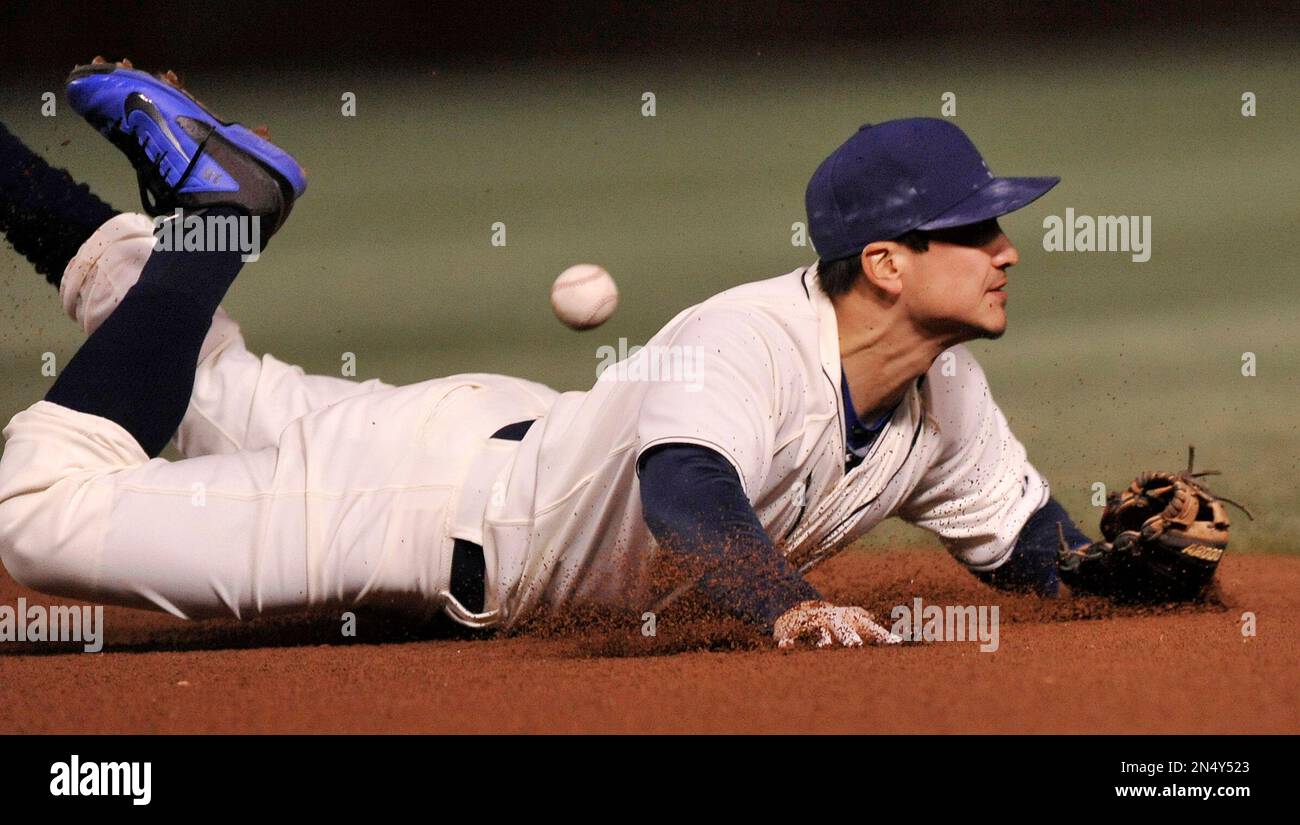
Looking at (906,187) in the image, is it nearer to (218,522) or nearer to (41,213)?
(218,522)

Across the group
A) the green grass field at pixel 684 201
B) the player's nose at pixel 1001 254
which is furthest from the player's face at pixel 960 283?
the green grass field at pixel 684 201

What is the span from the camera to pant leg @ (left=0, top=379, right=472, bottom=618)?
263cm

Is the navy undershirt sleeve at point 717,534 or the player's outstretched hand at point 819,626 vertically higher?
the navy undershirt sleeve at point 717,534

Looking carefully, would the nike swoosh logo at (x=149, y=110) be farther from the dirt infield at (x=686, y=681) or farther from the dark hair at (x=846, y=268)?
the dark hair at (x=846, y=268)

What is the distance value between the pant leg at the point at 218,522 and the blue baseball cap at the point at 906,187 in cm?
78

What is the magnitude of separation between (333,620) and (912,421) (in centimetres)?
122

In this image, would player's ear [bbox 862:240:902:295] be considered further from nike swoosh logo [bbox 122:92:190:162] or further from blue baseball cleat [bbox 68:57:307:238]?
nike swoosh logo [bbox 122:92:190:162]

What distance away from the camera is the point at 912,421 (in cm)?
265

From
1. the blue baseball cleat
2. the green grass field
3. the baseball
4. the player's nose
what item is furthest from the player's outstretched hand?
the green grass field

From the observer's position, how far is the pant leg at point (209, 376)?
304cm

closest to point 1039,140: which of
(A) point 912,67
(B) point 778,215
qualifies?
(A) point 912,67

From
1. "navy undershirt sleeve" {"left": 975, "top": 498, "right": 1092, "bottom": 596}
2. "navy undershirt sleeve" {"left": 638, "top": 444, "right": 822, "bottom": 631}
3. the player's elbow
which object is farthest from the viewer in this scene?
"navy undershirt sleeve" {"left": 975, "top": 498, "right": 1092, "bottom": 596}

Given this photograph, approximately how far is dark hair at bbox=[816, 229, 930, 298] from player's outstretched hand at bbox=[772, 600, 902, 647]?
0.56 m

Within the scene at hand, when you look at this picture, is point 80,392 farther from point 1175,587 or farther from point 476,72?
point 476,72
